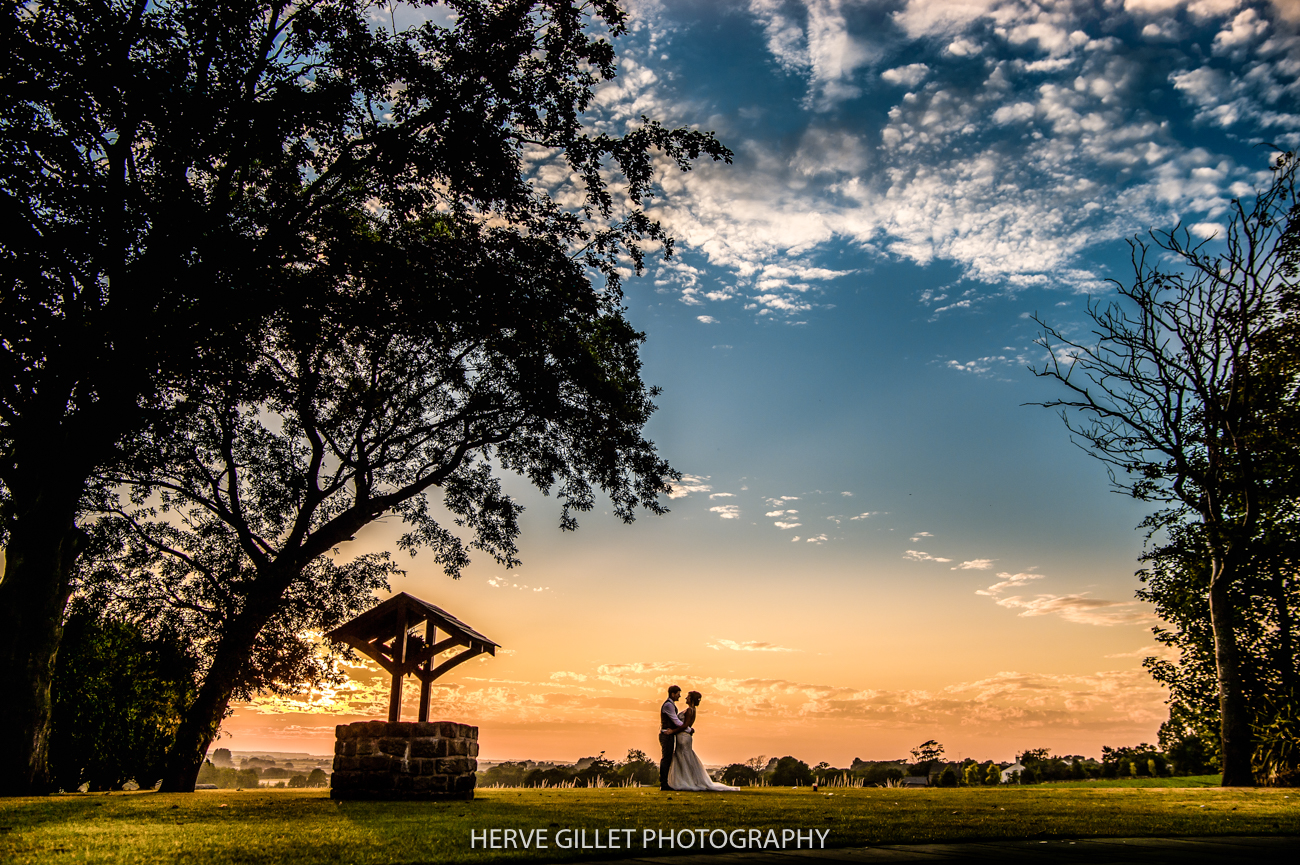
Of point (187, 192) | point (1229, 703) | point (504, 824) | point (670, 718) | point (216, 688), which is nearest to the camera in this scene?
point (504, 824)

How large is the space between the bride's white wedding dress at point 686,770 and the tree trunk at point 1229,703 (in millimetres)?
13147

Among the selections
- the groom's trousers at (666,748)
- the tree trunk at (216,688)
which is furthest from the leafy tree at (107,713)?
the groom's trousers at (666,748)

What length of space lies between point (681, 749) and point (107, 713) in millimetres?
18265

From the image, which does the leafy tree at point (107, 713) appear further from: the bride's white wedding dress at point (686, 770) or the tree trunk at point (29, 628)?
the bride's white wedding dress at point (686, 770)

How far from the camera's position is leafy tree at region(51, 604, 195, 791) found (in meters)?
21.1

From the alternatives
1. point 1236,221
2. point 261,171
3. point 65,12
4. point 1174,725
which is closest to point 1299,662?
point 1174,725

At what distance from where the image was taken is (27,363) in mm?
11852

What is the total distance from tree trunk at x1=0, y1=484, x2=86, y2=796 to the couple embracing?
11825 mm

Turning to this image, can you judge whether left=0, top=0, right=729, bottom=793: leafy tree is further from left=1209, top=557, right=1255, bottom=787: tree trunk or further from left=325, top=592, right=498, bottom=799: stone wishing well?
left=1209, top=557, right=1255, bottom=787: tree trunk

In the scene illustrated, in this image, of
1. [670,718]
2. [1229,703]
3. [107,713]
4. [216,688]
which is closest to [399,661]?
[216,688]

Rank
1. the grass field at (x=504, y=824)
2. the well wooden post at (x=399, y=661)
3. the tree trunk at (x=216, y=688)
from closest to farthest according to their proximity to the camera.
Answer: the grass field at (x=504, y=824), the well wooden post at (x=399, y=661), the tree trunk at (x=216, y=688)

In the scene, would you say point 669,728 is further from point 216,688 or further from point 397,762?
point 216,688

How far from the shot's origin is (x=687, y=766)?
16.0 m

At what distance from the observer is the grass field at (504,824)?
6156 millimetres
